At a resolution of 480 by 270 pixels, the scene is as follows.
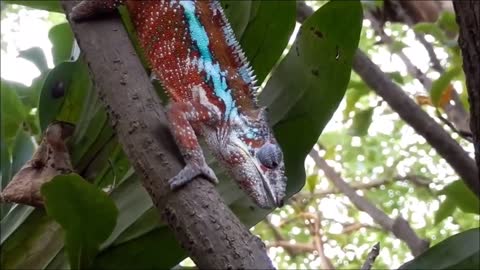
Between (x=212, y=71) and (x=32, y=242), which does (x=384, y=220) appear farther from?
(x=32, y=242)

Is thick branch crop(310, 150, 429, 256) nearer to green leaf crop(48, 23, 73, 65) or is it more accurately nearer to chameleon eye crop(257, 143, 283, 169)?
chameleon eye crop(257, 143, 283, 169)

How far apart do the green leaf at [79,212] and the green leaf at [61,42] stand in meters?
0.45

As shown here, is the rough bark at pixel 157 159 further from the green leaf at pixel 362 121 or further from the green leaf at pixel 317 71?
the green leaf at pixel 362 121

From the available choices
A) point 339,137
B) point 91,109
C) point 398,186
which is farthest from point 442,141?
point 398,186

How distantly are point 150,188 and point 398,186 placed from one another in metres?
1.68

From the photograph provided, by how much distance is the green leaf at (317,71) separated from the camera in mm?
823

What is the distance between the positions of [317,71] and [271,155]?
0.12 m

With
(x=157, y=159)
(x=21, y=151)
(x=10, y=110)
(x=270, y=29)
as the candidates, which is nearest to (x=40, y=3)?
(x=10, y=110)

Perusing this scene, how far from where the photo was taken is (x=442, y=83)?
3.77 feet

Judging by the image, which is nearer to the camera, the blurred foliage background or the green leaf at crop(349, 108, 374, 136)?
the blurred foliage background

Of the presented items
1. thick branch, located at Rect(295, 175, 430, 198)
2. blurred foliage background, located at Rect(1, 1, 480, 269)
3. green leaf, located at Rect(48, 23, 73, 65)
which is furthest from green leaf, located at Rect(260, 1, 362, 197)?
thick branch, located at Rect(295, 175, 430, 198)

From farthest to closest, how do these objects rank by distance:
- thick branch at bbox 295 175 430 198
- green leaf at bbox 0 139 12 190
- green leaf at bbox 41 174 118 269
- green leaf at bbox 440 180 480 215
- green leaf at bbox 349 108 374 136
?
thick branch at bbox 295 175 430 198 → green leaf at bbox 349 108 374 136 → green leaf at bbox 440 180 480 215 → green leaf at bbox 0 139 12 190 → green leaf at bbox 41 174 118 269

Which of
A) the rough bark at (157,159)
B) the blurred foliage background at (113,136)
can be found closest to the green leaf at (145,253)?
the blurred foliage background at (113,136)

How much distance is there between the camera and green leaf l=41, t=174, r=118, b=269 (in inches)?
26.6
